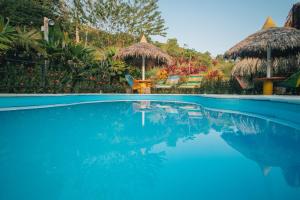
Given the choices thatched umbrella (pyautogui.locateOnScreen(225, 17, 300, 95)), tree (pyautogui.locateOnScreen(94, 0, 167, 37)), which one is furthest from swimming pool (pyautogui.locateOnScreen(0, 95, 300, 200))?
tree (pyautogui.locateOnScreen(94, 0, 167, 37))

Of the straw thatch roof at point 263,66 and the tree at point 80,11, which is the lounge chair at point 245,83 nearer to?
the straw thatch roof at point 263,66

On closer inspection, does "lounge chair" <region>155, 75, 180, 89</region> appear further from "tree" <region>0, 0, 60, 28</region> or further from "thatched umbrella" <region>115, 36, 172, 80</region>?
"tree" <region>0, 0, 60, 28</region>

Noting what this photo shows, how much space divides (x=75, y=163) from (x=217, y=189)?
1310 mm

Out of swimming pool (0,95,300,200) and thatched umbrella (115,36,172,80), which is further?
thatched umbrella (115,36,172,80)

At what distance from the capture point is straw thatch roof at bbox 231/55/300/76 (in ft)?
31.8

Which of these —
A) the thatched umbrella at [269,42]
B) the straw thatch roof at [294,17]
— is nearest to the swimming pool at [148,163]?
the thatched umbrella at [269,42]

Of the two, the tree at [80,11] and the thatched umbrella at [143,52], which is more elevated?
the tree at [80,11]

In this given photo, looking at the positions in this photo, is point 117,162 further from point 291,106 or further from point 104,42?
point 104,42

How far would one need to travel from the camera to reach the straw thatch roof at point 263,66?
9.70m

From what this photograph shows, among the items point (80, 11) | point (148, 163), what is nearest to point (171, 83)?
point (148, 163)

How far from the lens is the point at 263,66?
10453 millimetres

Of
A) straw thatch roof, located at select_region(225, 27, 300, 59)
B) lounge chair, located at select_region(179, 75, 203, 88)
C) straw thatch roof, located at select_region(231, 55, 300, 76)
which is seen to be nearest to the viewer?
straw thatch roof, located at select_region(225, 27, 300, 59)

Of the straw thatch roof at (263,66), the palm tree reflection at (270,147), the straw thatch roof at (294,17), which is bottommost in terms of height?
the palm tree reflection at (270,147)

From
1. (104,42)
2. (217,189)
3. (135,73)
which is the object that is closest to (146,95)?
(135,73)
